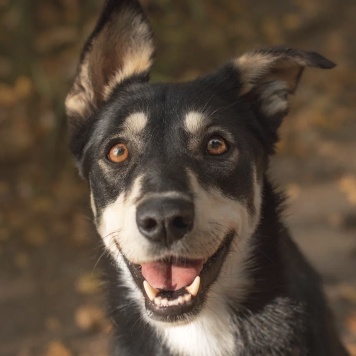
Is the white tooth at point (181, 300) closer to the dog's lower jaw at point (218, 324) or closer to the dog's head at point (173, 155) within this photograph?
the dog's head at point (173, 155)

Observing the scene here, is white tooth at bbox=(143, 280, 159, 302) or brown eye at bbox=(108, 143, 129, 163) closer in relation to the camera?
white tooth at bbox=(143, 280, 159, 302)

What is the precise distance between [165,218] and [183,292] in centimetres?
41

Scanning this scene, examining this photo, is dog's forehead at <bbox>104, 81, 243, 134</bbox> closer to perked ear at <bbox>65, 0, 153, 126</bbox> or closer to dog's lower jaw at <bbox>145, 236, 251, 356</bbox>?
perked ear at <bbox>65, 0, 153, 126</bbox>

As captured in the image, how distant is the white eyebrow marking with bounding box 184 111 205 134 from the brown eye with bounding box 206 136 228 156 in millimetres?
76

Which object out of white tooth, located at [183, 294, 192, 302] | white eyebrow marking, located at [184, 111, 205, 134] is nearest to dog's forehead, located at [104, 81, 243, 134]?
white eyebrow marking, located at [184, 111, 205, 134]

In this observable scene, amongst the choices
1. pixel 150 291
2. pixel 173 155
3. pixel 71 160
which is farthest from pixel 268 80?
pixel 71 160


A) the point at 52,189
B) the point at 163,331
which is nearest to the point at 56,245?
the point at 52,189

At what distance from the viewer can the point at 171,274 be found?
266 centimetres

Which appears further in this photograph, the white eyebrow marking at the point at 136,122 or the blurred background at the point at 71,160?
the blurred background at the point at 71,160

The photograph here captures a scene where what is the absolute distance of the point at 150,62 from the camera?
10.5ft

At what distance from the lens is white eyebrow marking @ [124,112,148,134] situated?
9.18ft

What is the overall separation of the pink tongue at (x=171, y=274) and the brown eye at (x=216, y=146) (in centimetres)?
47

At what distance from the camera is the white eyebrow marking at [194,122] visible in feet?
9.11

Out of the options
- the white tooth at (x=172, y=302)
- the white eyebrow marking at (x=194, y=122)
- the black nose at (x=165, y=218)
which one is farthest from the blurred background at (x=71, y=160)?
the black nose at (x=165, y=218)
